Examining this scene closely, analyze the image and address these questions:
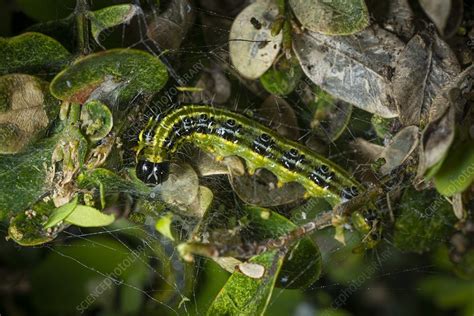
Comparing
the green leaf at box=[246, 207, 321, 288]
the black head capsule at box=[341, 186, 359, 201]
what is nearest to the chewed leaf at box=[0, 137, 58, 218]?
the green leaf at box=[246, 207, 321, 288]

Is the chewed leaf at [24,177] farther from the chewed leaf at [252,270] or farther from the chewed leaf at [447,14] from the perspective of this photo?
the chewed leaf at [447,14]

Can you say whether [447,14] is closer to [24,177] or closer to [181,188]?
[181,188]

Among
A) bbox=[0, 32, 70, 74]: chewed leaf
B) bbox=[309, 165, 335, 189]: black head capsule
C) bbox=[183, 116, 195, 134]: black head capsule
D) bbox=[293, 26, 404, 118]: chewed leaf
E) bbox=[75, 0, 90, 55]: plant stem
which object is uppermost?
bbox=[293, 26, 404, 118]: chewed leaf

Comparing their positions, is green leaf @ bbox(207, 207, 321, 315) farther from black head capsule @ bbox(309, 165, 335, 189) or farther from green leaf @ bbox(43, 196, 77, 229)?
green leaf @ bbox(43, 196, 77, 229)

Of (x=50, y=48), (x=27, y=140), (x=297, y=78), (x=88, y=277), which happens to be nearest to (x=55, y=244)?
(x=88, y=277)

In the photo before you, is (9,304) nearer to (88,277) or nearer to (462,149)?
(88,277)
